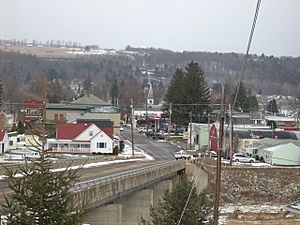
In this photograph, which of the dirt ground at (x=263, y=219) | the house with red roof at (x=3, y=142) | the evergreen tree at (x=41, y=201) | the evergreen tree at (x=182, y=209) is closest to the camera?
the evergreen tree at (x=41, y=201)

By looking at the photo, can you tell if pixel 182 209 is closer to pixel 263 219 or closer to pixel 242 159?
pixel 263 219

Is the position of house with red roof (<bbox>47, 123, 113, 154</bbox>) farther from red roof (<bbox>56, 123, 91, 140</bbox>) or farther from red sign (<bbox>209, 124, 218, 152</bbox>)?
red sign (<bbox>209, 124, 218, 152</bbox>)

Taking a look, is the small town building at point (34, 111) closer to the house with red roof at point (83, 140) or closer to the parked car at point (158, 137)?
the house with red roof at point (83, 140)

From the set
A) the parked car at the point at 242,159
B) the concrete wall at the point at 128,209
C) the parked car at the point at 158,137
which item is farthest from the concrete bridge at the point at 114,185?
the parked car at the point at 158,137

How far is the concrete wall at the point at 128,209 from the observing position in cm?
1823

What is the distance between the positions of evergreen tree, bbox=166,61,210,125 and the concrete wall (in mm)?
33879

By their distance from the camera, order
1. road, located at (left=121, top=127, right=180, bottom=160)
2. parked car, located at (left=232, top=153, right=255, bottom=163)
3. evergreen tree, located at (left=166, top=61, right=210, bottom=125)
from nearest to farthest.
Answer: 1. parked car, located at (left=232, top=153, right=255, bottom=163)
2. road, located at (left=121, top=127, right=180, bottom=160)
3. evergreen tree, located at (left=166, top=61, right=210, bottom=125)

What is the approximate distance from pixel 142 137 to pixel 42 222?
54.8 metres

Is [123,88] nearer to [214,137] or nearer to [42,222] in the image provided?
[214,137]

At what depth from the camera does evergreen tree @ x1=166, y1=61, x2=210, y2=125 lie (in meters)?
63.3

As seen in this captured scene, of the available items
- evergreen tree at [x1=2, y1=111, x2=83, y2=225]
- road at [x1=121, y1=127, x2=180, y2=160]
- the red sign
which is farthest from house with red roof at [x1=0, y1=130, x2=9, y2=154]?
evergreen tree at [x1=2, y1=111, x2=83, y2=225]

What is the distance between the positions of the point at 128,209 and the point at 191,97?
4232 cm

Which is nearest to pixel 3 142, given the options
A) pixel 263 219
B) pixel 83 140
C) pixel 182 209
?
pixel 83 140

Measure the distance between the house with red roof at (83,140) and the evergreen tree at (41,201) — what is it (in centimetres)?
3865
